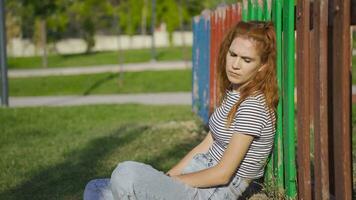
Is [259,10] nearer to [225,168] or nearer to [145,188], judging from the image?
[225,168]

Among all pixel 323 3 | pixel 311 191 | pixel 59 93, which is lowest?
pixel 59 93

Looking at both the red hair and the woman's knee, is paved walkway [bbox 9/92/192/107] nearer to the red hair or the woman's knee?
the red hair

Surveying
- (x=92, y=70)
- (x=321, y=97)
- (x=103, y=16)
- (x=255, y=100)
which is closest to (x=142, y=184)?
(x=255, y=100)

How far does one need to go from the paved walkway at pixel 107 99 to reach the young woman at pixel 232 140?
8845mm

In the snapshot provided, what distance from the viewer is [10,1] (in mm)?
28438

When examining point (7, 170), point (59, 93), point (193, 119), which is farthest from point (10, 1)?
point (7, 170)

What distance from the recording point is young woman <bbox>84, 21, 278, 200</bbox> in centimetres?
314

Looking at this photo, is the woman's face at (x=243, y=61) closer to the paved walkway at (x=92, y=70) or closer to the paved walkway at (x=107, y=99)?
the paved walkway at (x=107, y=99)

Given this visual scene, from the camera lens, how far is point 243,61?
335 centimetres

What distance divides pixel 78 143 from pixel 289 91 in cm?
431

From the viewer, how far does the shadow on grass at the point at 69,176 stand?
197 inches

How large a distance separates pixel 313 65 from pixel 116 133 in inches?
204

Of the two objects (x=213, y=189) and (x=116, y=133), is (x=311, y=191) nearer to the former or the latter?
(x=213, y=189)

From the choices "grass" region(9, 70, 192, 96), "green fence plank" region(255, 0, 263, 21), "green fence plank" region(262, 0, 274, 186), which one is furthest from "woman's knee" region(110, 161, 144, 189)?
"grass" region(9, 70, 192, 96)
